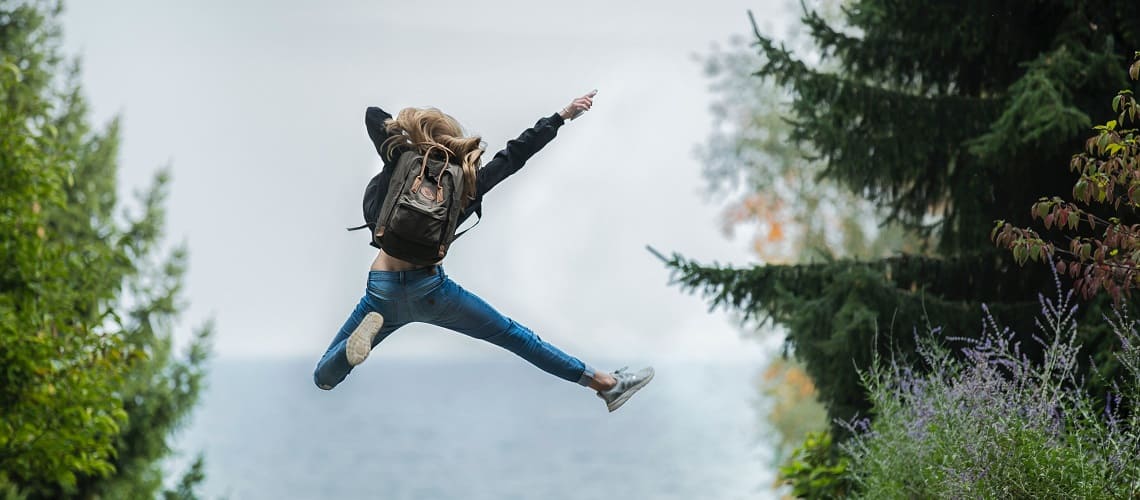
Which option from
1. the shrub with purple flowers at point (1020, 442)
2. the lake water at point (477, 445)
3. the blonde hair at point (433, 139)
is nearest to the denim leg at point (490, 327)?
the blonde hair at point (433, 139)

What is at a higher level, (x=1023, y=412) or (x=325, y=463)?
(x=325, y=463)

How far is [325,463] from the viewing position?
6562 centimetres

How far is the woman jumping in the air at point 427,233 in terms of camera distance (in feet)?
14.2

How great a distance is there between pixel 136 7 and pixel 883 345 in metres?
69.5

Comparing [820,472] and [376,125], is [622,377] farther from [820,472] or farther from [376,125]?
[820,472]

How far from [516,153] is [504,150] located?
52 millimetres

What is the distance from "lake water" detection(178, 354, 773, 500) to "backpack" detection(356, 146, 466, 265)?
11070 millimetres

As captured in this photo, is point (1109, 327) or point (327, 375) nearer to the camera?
point (327, 375)

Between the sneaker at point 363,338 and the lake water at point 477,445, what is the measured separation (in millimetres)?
10967

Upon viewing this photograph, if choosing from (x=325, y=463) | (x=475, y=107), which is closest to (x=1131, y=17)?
(x=475, y=107)

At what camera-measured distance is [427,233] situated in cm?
429

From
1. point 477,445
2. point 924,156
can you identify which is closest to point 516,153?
point 924,156

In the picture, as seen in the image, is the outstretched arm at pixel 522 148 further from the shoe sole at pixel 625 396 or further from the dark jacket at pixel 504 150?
the shoe sole at pixel 625 396

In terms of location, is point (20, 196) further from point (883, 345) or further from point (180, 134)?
point (180, 134)
